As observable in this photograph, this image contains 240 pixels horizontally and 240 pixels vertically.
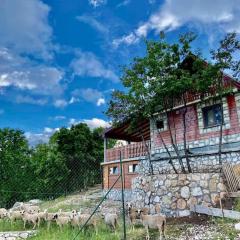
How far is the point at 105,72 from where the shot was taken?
2334 cm

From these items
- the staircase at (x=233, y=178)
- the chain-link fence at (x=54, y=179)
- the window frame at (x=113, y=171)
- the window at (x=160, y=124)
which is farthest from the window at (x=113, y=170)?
the staircase at (x=233, y=178)

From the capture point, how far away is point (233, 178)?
12.7 m

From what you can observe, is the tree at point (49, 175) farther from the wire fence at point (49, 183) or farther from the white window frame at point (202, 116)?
the white window frame at point (202, 116)

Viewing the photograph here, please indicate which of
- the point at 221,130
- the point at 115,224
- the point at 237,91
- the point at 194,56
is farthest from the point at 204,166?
the point at 115,224

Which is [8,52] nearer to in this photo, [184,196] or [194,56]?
[194,56]

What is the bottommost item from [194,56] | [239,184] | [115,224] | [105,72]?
[115,224]

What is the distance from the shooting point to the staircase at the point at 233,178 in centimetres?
1214

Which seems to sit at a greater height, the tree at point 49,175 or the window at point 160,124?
the window at point 160,124

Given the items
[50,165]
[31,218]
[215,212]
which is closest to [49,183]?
[50,165]

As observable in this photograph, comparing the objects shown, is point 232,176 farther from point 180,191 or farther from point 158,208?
point 158,208

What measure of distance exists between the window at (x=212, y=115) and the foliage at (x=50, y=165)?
9.89 m

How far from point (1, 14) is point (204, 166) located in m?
11.9

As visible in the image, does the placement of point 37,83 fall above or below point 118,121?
above

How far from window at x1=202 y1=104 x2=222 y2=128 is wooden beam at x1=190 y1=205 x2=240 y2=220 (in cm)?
647
